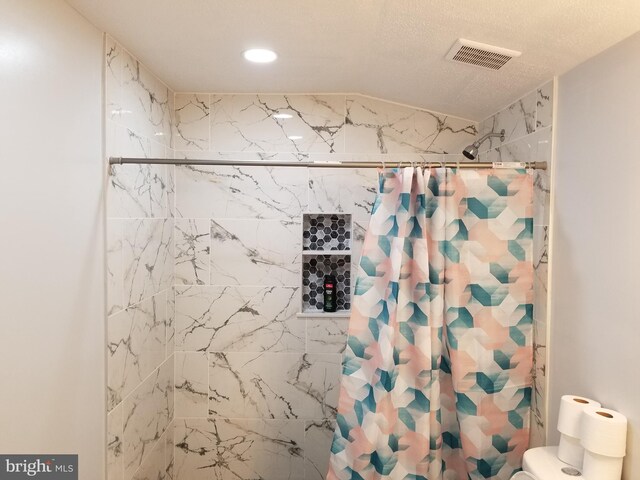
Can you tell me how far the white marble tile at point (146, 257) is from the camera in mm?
1833

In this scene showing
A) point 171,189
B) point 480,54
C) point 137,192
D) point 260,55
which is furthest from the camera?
point 171,189

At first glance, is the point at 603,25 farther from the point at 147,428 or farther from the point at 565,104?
the point at 147,428

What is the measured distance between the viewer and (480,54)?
1542 millimetres

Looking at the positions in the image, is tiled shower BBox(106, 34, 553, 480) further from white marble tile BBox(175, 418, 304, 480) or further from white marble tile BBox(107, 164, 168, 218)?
white marble tile BBox(107, 164, 168, 218)

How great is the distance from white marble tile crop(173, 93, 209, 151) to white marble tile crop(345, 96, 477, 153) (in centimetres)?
82

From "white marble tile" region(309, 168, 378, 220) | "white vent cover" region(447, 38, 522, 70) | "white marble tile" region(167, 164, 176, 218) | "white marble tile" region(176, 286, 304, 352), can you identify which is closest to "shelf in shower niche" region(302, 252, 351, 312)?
"white marble tile" region(176, 286, 304, 352)

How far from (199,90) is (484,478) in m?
2.36

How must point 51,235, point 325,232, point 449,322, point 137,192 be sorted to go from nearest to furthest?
point 51,235, point 449,322, point 137,192, point 325,232

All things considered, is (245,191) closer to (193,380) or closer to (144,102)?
(144,102)

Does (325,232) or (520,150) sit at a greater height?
(520,150)

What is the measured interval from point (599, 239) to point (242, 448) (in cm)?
212

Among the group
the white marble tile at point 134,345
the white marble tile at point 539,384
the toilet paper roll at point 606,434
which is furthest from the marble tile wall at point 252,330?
the toilet paper roll at point 606,434

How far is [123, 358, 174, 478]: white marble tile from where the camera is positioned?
1.84m

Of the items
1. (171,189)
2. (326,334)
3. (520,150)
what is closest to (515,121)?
(520,150)
